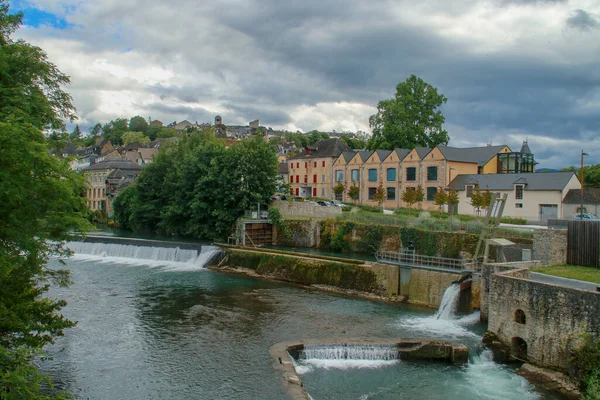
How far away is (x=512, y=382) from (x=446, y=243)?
1787 cm

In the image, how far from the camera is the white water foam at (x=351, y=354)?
16.9 meters

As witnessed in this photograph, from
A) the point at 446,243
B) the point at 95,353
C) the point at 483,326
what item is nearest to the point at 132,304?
the point at 95,353

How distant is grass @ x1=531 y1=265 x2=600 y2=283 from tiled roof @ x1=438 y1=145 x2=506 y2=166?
2822 centimetres

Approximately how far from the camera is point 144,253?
1497 inches

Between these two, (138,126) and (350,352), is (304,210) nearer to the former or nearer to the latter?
(350,352)

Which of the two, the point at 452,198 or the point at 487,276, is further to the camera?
the point at 452,198

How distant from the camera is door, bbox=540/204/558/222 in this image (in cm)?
3900

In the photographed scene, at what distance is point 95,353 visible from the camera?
1695 centimetres

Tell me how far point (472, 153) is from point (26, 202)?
47.7 meters

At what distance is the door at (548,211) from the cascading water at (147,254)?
1038 inches

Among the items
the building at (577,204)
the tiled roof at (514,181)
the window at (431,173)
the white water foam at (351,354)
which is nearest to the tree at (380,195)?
the window at (431,173)

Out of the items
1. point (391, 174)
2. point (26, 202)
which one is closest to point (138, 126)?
point (391, 174)

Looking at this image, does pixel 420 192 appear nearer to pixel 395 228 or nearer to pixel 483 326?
pixel 395 228

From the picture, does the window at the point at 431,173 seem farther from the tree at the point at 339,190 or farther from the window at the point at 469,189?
the tree at the point at 339,190
